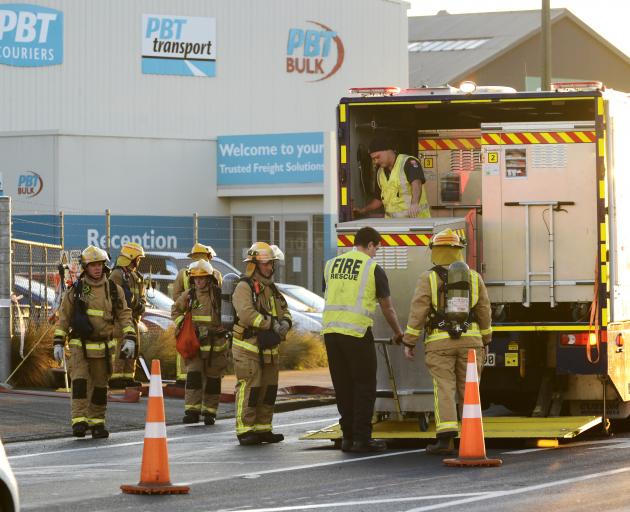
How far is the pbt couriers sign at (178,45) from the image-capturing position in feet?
152

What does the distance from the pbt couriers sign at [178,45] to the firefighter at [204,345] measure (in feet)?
97.2

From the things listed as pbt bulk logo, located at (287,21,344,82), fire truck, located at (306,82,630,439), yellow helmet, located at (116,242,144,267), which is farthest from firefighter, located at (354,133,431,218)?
pbt bulk logo, located at (287,21,344,82)

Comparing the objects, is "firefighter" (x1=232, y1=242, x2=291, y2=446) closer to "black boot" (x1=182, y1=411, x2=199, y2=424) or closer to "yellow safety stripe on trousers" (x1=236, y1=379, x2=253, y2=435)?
"yellow safety stripe on trousers" (x1=236, y1=379, x2=253, y2=435)

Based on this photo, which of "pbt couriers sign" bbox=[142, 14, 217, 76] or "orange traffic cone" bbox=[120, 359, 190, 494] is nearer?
"orange traffic cone" bbox=[120, 359, 190, 494]

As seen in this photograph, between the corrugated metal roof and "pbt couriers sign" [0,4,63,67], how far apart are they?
18527mm

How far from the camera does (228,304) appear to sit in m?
15.5

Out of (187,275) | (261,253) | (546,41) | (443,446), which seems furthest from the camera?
(546,41)

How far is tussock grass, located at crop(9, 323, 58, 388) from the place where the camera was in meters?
21.2

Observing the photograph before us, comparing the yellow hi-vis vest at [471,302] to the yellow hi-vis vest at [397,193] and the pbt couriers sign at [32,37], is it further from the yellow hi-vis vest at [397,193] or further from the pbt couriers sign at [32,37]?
the pbt couriers sign at [32,37]

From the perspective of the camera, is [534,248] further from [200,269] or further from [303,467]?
[200,269]

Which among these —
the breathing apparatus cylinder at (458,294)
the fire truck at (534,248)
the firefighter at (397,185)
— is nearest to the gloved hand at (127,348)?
the fire truck at (534,248)

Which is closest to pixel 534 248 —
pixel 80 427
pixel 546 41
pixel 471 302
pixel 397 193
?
pixel 397 193

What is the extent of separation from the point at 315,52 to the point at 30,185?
12279 millimetres

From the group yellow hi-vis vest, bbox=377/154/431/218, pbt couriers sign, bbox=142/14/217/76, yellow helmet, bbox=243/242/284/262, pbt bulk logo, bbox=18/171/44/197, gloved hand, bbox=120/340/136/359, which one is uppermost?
pbt couriers sign, bbox=142/14/217/76
